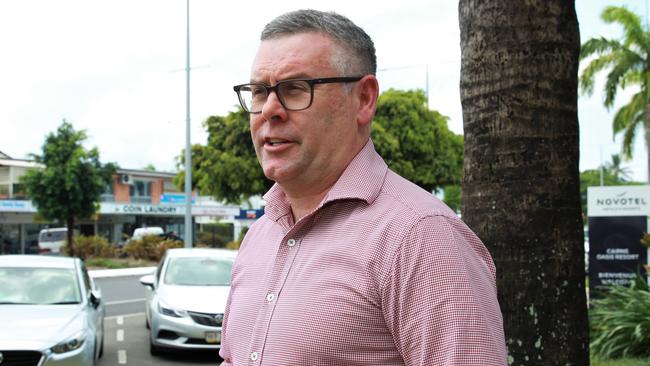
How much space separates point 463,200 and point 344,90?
5.12ft

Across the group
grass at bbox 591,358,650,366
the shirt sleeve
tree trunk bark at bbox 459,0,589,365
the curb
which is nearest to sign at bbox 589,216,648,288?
grass at bbox 591,358,650,366

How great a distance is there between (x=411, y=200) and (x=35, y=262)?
8645 millimetres

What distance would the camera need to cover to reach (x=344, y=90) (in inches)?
77.0

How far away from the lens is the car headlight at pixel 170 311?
9883 mm

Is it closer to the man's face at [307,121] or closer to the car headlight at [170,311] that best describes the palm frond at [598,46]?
the car headlight at [170,311]

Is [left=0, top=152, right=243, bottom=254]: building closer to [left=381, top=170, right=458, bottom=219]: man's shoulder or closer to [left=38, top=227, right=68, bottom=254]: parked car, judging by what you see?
[left=38, top=227, right=68, bottom=254]: parked car

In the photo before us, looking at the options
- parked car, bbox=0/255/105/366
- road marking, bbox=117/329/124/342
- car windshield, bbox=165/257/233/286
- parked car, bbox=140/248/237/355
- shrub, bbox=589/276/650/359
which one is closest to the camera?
parked car, bbox=0/255/105/366

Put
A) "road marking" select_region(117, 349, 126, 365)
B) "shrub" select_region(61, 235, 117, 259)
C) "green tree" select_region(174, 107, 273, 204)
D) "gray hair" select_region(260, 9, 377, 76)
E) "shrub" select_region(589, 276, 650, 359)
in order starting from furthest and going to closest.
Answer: "shrub" select_region(61, 235, 117, 259), "green tree" select_region(174, 107, 273, 204), "road marking" select_region(117, 349, 126, 365), "shrub" select_region(589, 276, 650, 359), "gray hair" select_region(260, 9, 377, 76)

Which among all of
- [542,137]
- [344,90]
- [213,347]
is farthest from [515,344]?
[213,347]

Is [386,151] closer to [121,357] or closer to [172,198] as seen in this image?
[121,357]

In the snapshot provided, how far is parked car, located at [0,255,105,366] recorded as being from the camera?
6.85m

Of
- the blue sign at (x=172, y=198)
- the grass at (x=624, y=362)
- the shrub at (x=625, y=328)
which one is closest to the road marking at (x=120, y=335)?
the shrub at (x=625, y=328)

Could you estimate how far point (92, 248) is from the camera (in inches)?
1342

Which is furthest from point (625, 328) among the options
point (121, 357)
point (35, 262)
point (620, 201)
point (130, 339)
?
point (130, 339)
